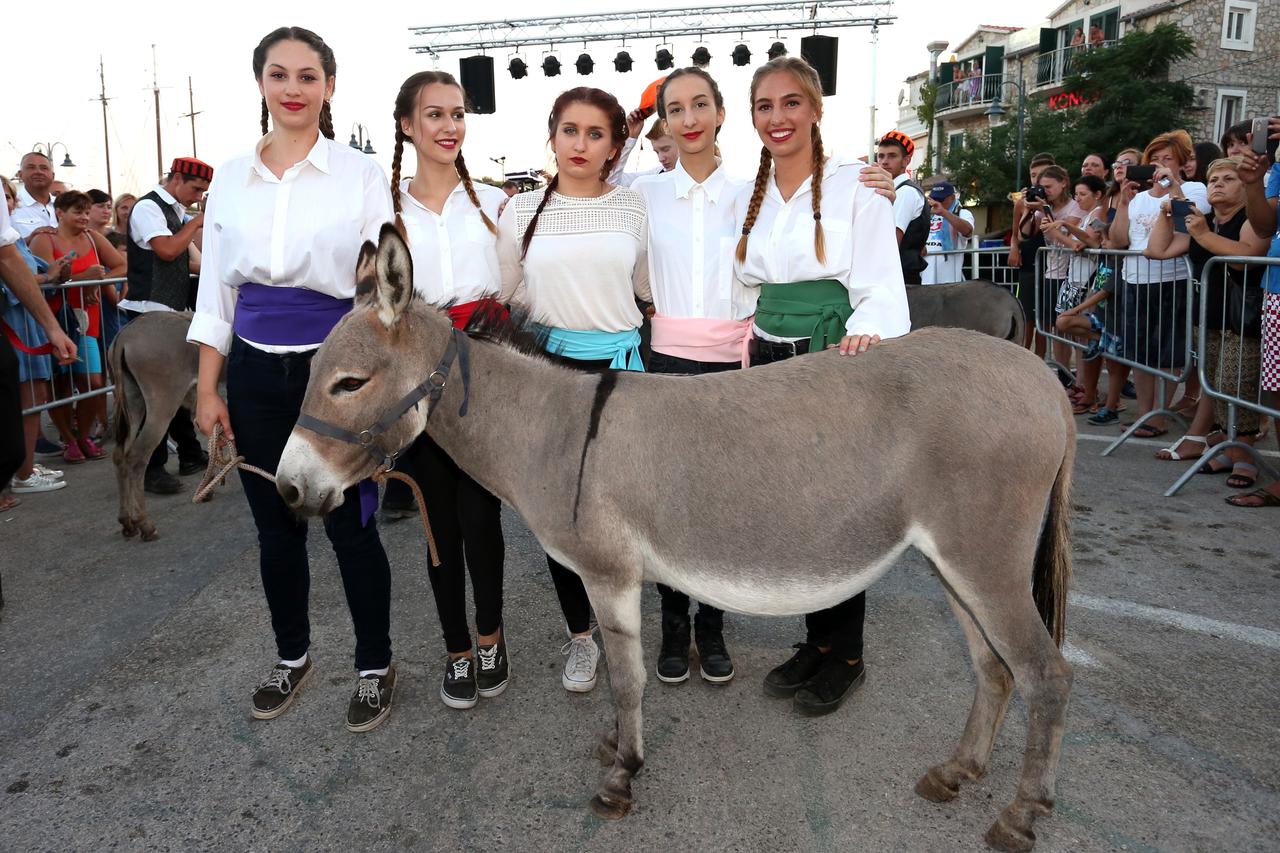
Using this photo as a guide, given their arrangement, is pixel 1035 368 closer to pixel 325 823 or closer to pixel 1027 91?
pixel 325 823

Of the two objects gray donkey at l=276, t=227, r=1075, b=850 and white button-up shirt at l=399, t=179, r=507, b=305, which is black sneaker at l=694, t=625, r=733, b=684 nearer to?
gray donkey at l=276, t=227, r=1075, b=850

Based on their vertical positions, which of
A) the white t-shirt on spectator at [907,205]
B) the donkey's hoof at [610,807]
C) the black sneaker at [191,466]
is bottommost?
the donkey's hoof at [610,807]

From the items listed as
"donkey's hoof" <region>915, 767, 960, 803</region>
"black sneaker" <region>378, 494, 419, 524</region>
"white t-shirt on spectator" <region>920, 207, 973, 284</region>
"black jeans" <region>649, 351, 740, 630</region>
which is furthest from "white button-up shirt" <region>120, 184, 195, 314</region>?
"white t-shirt on spectator" <region>920, 207, 973, 284</region>

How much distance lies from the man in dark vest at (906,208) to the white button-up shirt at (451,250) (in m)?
4.62

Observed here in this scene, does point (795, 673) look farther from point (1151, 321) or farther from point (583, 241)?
point (1151, 321)

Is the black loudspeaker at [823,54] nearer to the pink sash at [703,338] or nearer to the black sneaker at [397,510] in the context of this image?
the black sneaker at [397,510]

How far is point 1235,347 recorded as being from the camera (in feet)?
19.5

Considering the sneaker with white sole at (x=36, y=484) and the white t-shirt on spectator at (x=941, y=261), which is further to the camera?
the white t-shirt on spectator at (x=941, y=261)

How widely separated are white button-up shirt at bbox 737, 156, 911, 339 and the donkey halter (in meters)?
1.22

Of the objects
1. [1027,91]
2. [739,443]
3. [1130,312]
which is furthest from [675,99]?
[1027,91]

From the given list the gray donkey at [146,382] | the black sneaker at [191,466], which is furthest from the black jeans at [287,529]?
the black sneaker at [191,466]

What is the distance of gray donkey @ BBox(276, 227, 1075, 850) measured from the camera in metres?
2.41

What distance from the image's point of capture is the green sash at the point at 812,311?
298cm

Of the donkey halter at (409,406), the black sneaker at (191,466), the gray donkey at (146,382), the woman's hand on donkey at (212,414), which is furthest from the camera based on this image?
the black sneaker at (191,466)
